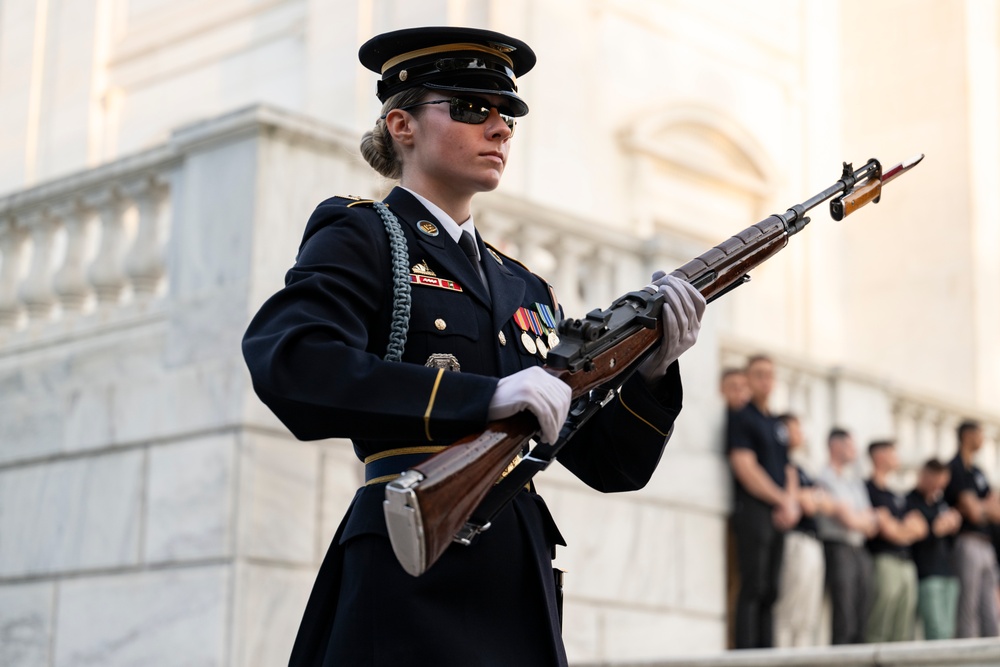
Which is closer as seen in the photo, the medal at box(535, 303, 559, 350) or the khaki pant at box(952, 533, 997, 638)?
the medal at box(535, 303, 559, 350)

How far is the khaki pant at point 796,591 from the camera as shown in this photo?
9.60m

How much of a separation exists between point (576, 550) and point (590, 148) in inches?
269

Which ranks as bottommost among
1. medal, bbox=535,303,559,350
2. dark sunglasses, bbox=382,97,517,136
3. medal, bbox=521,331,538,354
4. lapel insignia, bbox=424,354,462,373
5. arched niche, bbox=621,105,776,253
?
lapel insignia, bbox=424,354,462,373

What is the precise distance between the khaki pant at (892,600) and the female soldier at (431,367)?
7.46 meters

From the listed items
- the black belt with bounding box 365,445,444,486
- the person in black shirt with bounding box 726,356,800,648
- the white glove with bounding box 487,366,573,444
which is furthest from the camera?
the person in black shirt with bounding box 726,356,800,648

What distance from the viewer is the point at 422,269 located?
10.9ft

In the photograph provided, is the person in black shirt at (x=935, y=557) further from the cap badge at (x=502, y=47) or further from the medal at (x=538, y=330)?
the cap badge at (x=502, y=47)

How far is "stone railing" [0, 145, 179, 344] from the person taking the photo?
8.38 metres

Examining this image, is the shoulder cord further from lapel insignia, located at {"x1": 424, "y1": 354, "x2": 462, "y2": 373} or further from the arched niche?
the arched niche

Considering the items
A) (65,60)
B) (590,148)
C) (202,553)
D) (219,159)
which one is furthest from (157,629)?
(65,60)

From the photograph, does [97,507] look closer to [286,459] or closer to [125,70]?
Result: [286,459]

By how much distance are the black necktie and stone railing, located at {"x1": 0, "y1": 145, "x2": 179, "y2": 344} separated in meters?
4.98

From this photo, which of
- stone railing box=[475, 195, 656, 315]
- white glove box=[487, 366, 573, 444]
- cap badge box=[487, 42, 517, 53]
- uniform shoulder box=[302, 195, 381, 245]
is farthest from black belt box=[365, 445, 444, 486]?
stone railing box=[475, 195, 656, 315]

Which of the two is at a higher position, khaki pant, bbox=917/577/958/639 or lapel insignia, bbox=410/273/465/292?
lapel insignia, bbox=410/273/465/292
